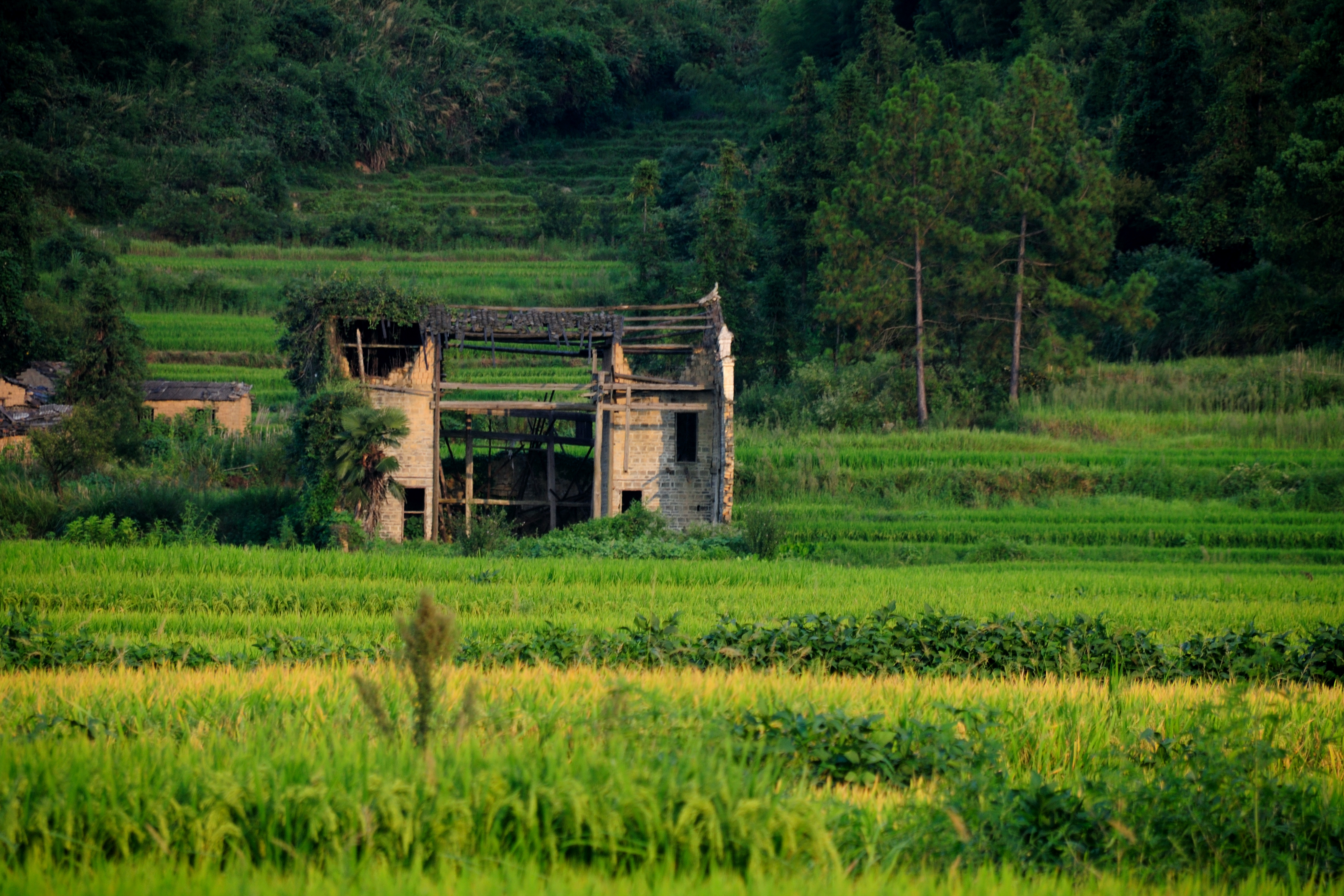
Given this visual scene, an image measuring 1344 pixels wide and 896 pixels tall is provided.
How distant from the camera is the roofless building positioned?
2198cm

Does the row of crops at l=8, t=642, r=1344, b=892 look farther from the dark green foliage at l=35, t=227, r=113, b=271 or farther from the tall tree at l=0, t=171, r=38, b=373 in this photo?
the dark green foliage at l=35, t=227, r=113, b=271

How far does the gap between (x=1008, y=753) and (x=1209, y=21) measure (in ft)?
134

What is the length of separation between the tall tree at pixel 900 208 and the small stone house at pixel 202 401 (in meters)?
15.8

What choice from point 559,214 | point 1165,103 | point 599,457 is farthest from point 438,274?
point 1165,103

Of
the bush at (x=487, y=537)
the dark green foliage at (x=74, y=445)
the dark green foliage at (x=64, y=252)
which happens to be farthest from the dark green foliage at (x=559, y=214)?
the bush at (x=487, y=537)

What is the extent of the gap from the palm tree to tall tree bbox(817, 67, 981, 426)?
43.7 feet

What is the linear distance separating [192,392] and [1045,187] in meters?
22.7

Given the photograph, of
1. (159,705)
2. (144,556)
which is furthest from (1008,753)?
(144,556)

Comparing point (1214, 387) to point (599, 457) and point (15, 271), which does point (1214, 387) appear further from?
point (15, 271)

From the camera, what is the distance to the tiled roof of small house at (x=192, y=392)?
101 feet

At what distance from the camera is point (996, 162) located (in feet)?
94.4

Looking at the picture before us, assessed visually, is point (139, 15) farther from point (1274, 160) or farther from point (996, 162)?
point (1274, 160)

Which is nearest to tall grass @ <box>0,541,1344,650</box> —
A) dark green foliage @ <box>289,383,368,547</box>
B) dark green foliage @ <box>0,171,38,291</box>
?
dark green foliage @ <box>289,383,368,547</box>

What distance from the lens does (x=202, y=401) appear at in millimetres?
30656
